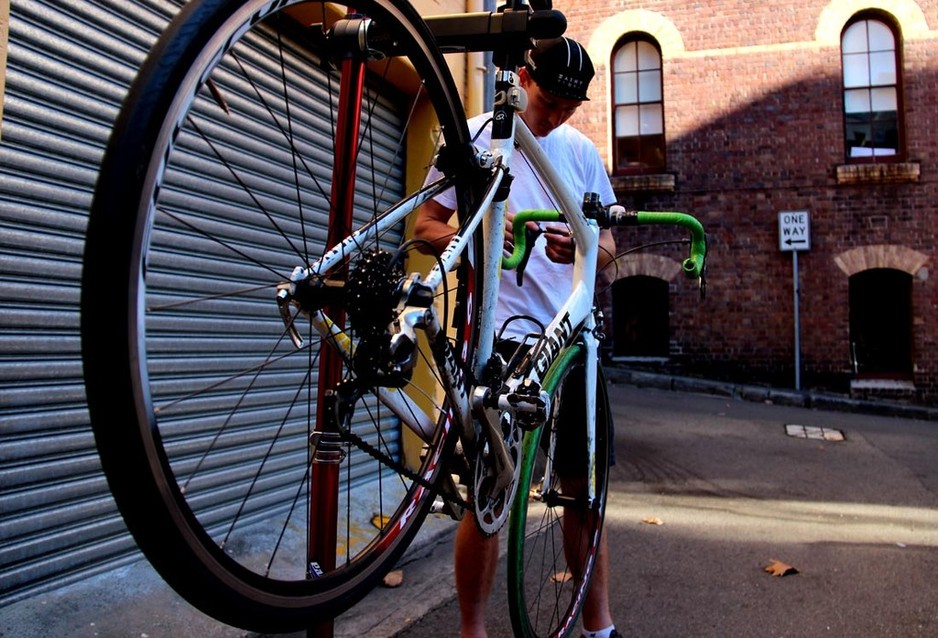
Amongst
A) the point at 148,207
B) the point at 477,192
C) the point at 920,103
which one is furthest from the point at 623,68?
the point at 148,207

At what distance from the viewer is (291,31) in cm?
443

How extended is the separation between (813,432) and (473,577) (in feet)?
23.4

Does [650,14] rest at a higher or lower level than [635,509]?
higher

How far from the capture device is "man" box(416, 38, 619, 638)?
2.36m

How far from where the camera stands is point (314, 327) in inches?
57.0

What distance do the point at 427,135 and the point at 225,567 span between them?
15.4ft

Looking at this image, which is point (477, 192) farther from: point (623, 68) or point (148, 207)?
point (623, 68)

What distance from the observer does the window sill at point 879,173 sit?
38.9ft

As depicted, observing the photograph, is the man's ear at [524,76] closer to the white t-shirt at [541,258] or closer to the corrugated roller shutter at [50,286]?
the white t-shirt at [541,258]

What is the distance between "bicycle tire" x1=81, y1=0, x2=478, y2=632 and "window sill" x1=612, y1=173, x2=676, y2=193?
8.07m

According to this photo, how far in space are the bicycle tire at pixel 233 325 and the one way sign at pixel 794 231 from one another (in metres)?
8.71

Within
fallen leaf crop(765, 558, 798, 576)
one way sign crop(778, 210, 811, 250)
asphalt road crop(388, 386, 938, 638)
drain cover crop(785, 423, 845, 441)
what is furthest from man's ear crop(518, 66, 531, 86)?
one way sign crop(778, 210, 811, 250)

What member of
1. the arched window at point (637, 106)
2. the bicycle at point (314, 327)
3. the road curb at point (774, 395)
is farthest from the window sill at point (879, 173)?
the bicycle at point (314, 327)

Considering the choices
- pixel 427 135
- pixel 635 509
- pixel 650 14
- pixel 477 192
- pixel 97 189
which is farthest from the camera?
pixel 650 14
